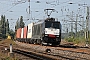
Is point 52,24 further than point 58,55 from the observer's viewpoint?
Yes

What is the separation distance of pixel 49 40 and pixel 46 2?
34.7 feet

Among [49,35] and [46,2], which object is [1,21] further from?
[49,35]

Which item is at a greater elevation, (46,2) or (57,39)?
(46,2)

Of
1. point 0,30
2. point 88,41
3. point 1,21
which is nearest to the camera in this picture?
point 88,41

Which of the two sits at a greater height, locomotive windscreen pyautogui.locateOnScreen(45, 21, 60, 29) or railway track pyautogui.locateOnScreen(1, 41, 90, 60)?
locomotive windscreen pyautogui.locateOnScreen(45, 21, 60, 29)

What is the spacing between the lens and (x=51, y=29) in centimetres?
3069

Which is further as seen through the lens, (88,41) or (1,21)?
(1,21)

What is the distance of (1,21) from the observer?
111 meters

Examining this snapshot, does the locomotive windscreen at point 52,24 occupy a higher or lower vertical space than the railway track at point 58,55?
higher

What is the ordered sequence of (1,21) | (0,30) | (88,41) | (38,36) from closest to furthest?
(38,36) → (88,41) → (0,30) → (1,21)

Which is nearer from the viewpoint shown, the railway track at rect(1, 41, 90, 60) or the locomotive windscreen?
the railway track at rect(1, 41, 90, 60)

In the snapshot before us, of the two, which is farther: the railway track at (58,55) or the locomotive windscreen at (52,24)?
the locomotive windscreen at (52,24)

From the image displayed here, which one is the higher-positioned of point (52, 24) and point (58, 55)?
point (52, 24)

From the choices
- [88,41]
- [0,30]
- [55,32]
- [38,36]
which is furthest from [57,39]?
[0,30]
